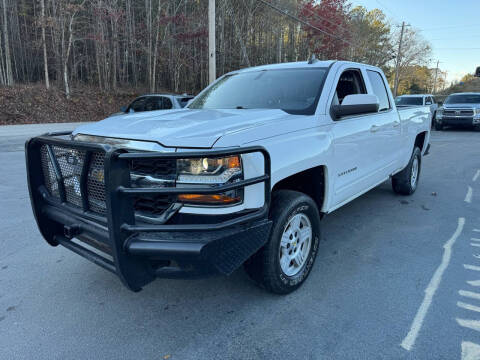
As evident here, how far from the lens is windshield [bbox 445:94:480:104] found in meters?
17.3

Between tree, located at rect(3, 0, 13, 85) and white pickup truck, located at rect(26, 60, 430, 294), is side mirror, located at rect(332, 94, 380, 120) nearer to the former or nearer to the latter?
white pickup truck, located at rect(26, 60, 430, 294)

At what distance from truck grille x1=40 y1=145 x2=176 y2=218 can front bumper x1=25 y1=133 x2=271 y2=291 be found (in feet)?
0.19

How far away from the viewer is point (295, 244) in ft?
9.43

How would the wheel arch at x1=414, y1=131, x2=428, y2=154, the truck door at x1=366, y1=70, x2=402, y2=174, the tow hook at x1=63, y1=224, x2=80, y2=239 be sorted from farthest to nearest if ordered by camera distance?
the wheel arch at x1=414, y1=131, x2=428, y2=154 → the truck door at x1=366, y1=70, x2=402, y2=174 → the tow hook at x1=63, y1=224, x2=80, y2=239

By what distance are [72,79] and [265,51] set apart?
1581 centimetres

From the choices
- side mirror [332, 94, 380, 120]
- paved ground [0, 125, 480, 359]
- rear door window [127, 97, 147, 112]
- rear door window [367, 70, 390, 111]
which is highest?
rear door window [367, 70, 390, 111]

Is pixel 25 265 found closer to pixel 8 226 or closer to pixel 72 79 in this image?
pixel 8 226

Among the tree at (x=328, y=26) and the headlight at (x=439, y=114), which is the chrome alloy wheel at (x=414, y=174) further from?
the tree at (x=328, y=26)

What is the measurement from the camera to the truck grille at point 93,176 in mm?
2184

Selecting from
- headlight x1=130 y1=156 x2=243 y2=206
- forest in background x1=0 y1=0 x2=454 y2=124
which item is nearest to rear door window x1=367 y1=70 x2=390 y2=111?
headlight x1=130 y1=156 x2=243 y2=206

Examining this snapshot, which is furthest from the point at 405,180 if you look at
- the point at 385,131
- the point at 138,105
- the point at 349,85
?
the point at 138,105

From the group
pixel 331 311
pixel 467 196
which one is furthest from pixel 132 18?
pixel 331 311

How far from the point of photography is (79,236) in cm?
246

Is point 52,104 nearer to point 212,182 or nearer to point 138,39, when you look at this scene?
point 138,39
